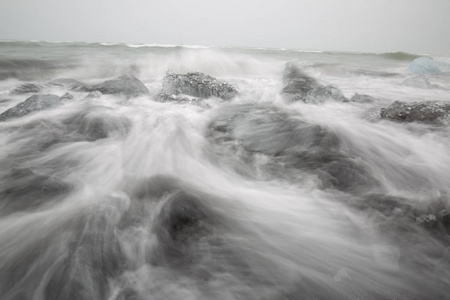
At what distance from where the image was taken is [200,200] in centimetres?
233

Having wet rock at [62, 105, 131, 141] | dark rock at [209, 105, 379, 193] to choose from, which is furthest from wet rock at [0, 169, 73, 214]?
dark rock at [209, 105, 379, 193]

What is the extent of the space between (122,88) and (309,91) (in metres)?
4.20

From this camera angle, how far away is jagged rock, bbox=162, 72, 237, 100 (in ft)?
18.9

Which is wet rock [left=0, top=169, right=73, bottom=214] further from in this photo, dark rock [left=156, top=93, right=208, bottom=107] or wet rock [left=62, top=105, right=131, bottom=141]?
dark rock [left=156, top=93, right=208, bottom=107]

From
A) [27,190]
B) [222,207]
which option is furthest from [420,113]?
[27,190]

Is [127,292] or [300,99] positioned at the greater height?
[300,99]

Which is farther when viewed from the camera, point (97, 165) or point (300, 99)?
point (300, 99)

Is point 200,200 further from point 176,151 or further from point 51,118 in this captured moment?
point 51,118

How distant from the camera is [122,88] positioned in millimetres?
5938

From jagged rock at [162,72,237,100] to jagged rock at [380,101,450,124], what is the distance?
124 inches

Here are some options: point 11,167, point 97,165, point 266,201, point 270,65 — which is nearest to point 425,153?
point 266,201

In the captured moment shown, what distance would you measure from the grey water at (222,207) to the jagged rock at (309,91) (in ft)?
3.91

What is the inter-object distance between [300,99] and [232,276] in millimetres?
4691

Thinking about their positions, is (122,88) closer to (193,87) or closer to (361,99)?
(193,87)
